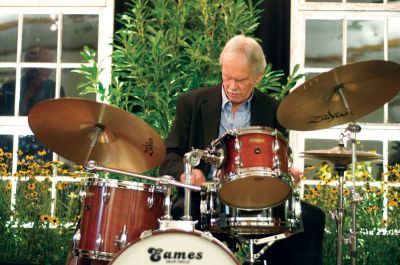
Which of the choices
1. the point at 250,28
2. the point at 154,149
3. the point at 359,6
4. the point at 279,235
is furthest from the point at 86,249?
the point at 359,6

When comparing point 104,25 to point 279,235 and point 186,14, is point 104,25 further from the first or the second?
point 279,235

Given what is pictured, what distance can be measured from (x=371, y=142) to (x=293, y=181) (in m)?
2.73

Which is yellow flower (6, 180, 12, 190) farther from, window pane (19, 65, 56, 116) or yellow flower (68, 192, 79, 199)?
window pane (19, 65, 56, 116)

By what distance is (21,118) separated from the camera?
6.57 metres

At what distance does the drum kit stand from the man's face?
350 millimetres

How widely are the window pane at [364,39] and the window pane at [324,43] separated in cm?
8

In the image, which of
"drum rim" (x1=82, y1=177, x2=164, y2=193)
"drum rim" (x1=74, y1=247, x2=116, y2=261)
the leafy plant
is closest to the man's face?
"drum rim" (x1=82, y1=177, x2=164, y2=193)

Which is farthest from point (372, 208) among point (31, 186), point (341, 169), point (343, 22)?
point (31, 186)

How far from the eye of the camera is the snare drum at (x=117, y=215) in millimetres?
3973

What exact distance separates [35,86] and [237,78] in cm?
272

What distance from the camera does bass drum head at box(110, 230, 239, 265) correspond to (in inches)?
136

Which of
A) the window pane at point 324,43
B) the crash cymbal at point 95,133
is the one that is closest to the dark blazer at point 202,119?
the crash cymbal at point 95,133

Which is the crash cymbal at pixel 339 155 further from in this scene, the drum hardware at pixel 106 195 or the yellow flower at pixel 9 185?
the yellow flower at pixel 9 185

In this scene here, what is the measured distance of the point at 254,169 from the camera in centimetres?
379
